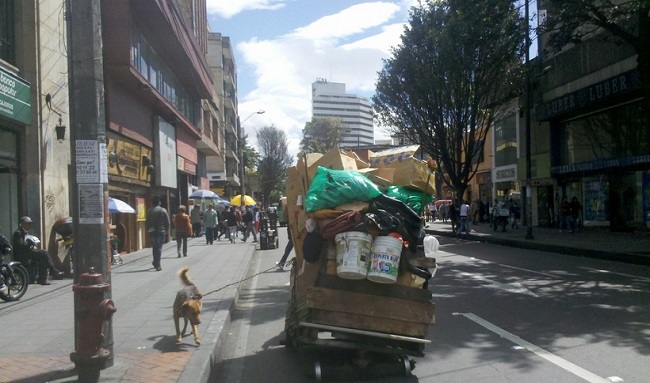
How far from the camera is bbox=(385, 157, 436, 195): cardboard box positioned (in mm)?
6156

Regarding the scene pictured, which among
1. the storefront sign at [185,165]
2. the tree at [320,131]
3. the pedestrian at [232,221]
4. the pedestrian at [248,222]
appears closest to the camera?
the pedestrian at [232,221]

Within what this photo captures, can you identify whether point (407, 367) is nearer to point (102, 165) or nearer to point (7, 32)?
point (102, 165)

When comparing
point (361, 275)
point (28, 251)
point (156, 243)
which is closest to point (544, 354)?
point (361, 275)

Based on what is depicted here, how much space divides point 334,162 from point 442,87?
81.5ft

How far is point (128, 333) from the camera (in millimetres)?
7562

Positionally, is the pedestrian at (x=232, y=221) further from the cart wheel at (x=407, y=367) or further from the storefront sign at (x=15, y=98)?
the cart wheel at (x=407, y=367)

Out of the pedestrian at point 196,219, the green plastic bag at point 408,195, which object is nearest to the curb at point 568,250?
the green plastic bag at point 408,195

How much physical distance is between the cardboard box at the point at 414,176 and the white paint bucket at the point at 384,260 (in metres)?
0.94

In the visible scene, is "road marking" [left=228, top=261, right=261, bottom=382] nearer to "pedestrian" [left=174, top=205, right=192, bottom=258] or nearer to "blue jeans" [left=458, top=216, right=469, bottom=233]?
"pedestrian" [left=174, top=205, right=192, bottom=258]

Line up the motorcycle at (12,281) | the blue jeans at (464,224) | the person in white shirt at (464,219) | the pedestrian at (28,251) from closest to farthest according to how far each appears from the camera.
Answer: the motorcycle at (12,281) < the pedestrian at (28,251) < the person in white shirt at (464,219) < the blue jeans at (464,224)

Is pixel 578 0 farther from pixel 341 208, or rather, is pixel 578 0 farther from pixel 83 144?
pixel 83 144

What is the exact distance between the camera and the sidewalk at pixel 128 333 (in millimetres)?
5773

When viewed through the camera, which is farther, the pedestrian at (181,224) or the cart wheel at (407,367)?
the pedestrian at (181,224)

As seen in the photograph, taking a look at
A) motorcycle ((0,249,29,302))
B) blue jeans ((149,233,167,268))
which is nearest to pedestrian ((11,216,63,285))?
motorcycle ((0,249,29,302))
